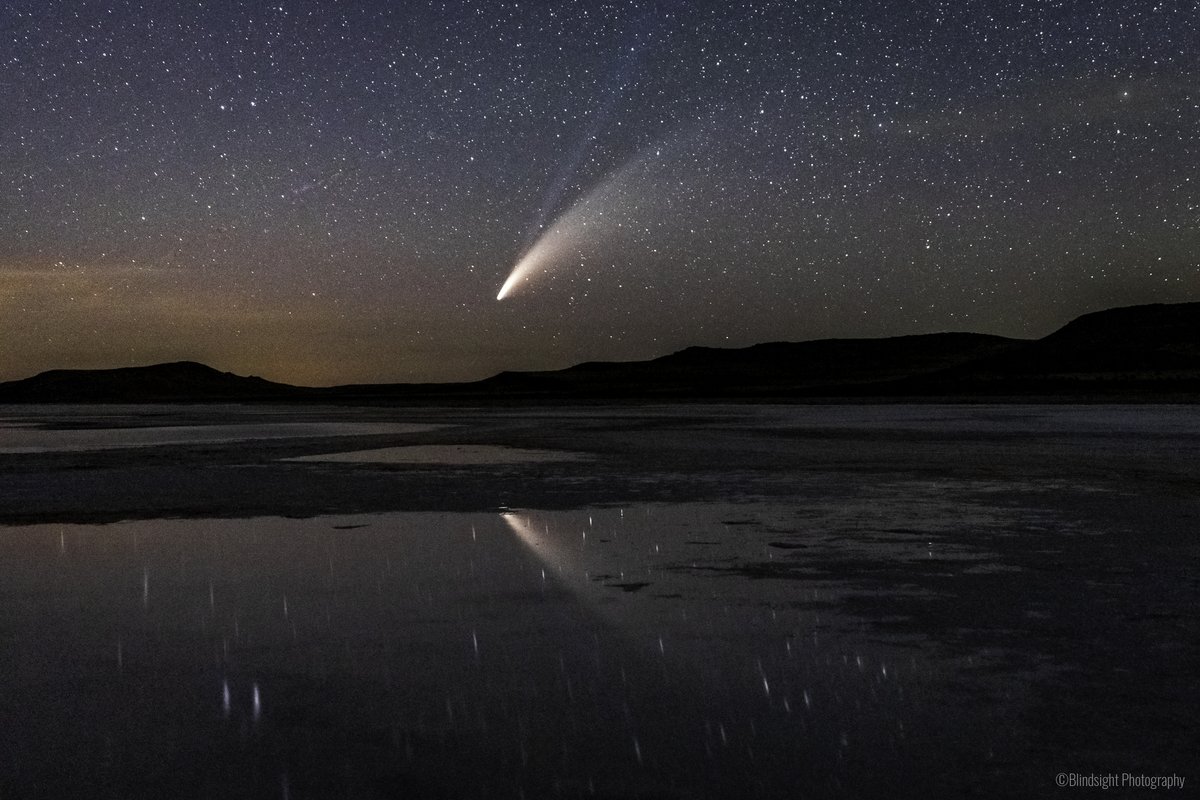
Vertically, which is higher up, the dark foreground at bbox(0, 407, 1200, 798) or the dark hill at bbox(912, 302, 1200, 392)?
the dark hill at bbox(912, 302, 1200, 392)

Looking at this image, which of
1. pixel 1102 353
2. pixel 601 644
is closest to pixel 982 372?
pixel 1102 353

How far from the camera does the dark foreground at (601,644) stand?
13.3ft

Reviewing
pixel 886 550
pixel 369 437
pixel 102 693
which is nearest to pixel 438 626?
pixel 102 693

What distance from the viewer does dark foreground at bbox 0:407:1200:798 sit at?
4.04m

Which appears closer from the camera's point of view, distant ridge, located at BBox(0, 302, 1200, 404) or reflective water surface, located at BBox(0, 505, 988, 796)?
reflective water surface, located at BBox(0, 505, 988, 796)

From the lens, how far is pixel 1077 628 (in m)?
6.10

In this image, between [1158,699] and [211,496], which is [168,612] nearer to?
[1158,699]

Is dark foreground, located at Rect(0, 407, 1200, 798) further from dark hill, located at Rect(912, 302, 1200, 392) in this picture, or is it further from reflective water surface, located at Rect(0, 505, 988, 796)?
dark hill, located at Rect(912, 302, 1200, 392)

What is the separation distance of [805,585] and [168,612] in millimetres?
4712

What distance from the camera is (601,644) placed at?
5.92 meters

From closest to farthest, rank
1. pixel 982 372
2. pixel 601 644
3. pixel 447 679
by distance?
pixel 447 679
pixel 601 644
pixel 982 372

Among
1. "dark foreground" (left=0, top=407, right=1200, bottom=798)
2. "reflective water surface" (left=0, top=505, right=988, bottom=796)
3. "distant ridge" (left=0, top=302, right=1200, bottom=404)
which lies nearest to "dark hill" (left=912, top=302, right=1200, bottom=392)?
"distant ridge" (left=0, top=302, right=1200, bottom=404)

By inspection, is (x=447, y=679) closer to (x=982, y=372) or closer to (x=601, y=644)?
(x=601, y=644)

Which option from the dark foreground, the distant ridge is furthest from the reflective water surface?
the distant ridge
